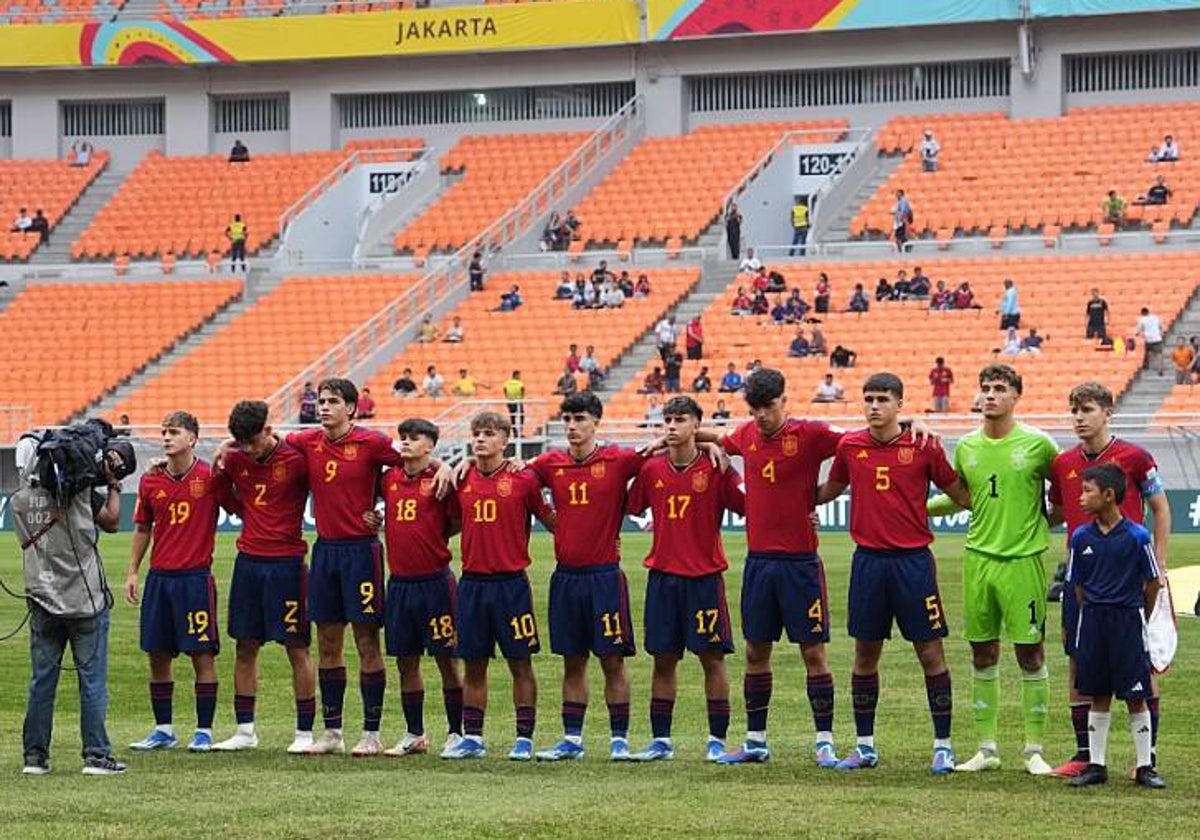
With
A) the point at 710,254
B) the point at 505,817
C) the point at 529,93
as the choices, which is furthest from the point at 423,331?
the point at 505,817

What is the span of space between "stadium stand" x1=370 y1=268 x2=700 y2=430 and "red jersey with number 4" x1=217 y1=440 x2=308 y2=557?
91.0 ft

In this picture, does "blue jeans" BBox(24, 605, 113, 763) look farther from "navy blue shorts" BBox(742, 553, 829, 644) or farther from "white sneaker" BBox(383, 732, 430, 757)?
"navy blue shorts" BBox(742, 553, 829, 644)

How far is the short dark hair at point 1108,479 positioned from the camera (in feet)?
39.4

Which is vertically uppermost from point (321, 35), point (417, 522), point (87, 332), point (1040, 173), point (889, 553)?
point (321, 35)

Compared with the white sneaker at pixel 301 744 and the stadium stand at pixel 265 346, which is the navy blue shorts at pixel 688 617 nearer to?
the white sneaker at pixel 301 744

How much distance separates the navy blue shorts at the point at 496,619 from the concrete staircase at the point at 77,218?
4147 cm

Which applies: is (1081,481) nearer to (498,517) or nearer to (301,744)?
(498,517)

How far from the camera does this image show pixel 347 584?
545 inches

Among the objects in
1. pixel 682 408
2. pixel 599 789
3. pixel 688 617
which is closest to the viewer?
pixel 599 789

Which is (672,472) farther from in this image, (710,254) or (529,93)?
(529,93)

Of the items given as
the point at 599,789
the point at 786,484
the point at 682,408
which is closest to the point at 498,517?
the point at 682,408

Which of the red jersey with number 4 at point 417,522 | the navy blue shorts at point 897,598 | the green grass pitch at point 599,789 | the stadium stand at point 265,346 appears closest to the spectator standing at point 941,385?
the stadium stand at point 265,346

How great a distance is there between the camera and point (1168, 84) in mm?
48344

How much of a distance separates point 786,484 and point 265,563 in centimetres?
325
